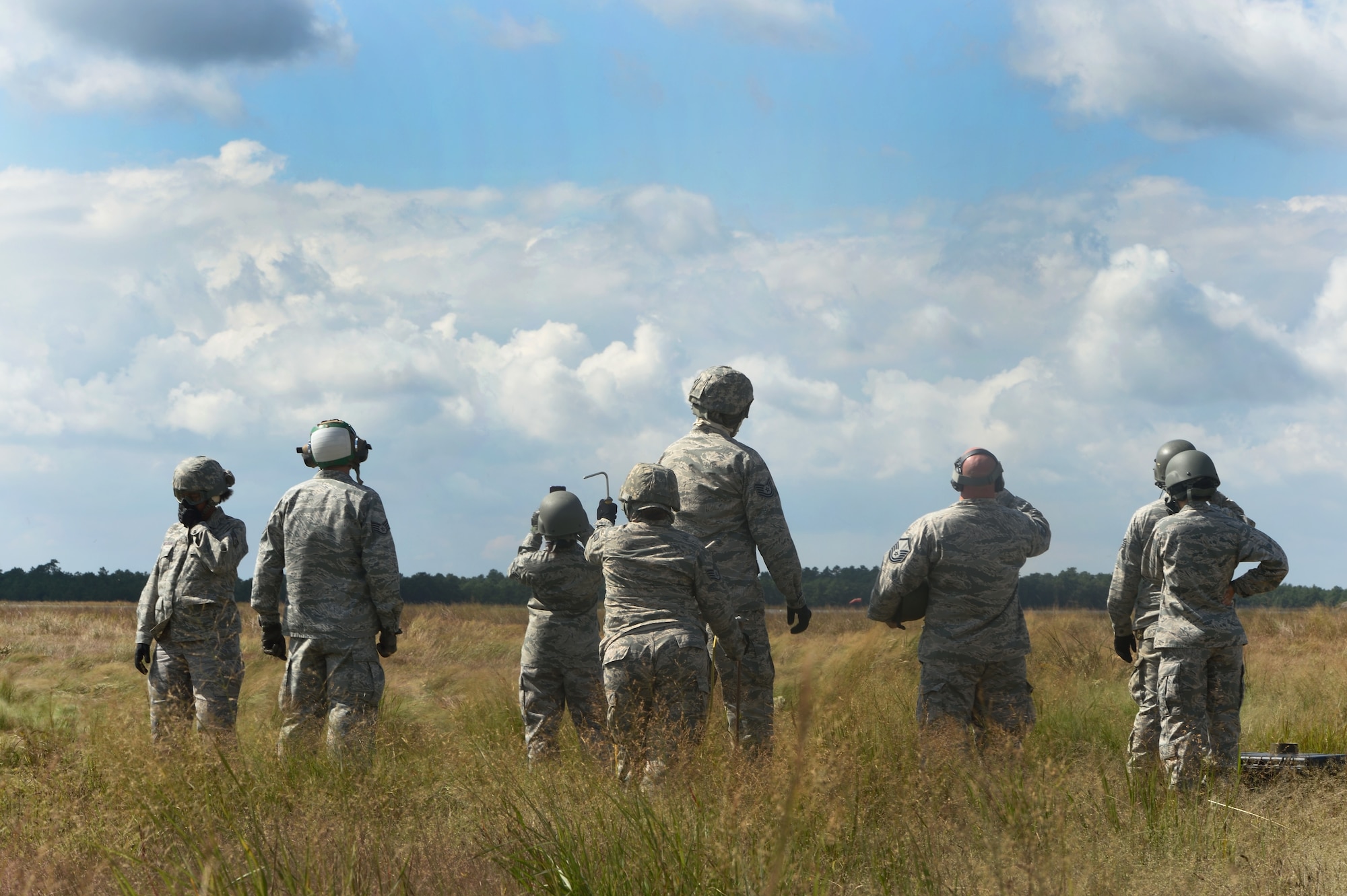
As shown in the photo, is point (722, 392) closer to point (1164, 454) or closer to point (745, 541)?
point (745, 541)

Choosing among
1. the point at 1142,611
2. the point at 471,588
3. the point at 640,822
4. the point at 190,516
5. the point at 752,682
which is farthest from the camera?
→ the point at 471,588

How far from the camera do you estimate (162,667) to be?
709cm

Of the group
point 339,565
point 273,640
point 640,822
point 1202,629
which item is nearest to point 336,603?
point 339,565

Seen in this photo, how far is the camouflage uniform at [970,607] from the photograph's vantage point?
598cm

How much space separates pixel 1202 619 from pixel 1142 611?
88 cm

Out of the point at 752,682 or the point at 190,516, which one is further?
the point at 190,516

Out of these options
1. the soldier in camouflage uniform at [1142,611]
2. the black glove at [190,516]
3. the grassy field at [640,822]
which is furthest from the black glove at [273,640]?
the soldier in camouflage uniform at [1142,611]

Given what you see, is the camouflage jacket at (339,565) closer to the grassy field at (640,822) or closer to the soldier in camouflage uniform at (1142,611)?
the grassy field at (640,822)

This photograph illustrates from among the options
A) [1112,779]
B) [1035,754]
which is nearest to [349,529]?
[1035,754]

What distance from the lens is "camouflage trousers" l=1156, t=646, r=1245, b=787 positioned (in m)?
5.98

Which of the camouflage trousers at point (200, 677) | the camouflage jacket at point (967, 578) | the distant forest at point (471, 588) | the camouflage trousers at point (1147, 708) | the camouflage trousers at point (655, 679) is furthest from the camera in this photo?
the distant forest at point (471, 588)

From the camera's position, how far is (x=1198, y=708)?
6078mm

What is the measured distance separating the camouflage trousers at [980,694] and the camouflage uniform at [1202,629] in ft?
2.65

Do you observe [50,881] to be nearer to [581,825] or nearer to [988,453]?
[581,825]
